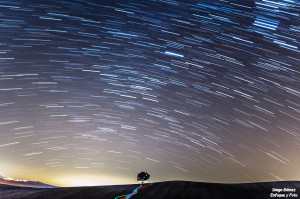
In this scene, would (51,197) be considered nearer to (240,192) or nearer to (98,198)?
(98,198)

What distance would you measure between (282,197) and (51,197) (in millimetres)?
13655

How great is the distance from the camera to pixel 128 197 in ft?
54.2

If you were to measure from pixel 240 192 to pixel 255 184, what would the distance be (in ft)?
15.0

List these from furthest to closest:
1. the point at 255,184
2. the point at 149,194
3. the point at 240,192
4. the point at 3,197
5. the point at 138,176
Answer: the point at 138,176
the point at 255,184
the point at 240,192
the point at 149,194
the point at 3,197

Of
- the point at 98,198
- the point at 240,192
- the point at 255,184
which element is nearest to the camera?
the point at 98,198

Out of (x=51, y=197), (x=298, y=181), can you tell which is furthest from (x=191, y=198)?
(x=298, y=181)

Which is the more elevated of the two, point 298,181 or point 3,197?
point 298,181

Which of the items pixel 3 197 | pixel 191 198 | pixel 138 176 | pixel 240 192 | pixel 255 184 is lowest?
pixel 3 197

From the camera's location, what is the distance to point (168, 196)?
1691 centimetres

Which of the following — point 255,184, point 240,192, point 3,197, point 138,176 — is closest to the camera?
point 3,197

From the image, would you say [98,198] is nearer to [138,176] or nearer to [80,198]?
[80,198]

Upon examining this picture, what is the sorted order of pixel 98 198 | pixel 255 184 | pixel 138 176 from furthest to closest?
pixel 138 176
pixel 255 184
pixel 98 198

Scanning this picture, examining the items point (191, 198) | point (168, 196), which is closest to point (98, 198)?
point (168, 196)

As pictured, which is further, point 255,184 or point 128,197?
point 255,184
